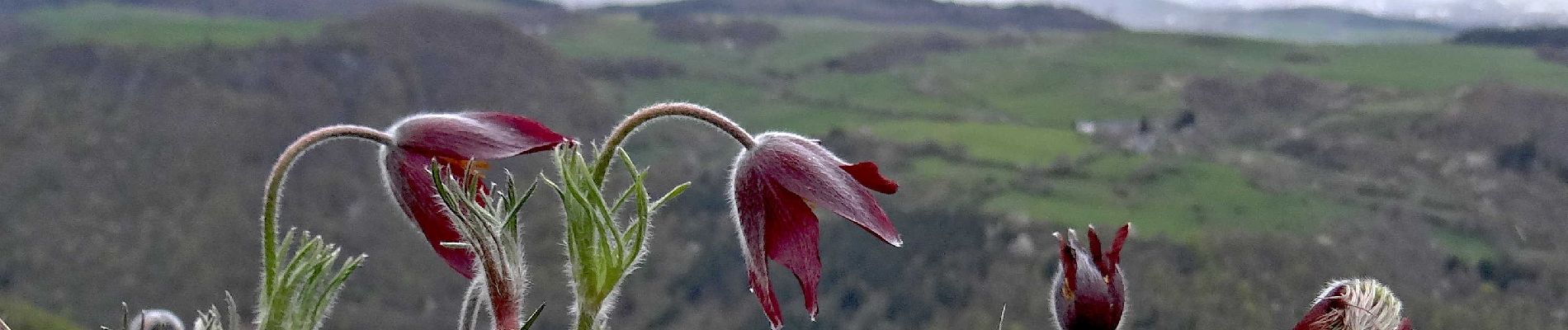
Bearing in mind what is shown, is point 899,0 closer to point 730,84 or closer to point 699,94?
point 730,84

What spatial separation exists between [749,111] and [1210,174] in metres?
19.2

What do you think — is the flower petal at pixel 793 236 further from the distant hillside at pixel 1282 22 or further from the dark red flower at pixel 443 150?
the distant hillside at pixel 1282 22

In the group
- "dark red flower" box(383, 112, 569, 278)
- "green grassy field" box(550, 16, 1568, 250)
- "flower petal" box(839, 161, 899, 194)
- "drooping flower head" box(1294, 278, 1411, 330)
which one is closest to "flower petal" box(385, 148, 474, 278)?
"dark red flower" box(383, 112, 569, 278)

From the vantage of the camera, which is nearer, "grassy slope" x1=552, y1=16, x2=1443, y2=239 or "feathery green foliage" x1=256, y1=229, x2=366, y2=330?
"feathery green foliage" x1=256, y1=229, x2=366, y2=330

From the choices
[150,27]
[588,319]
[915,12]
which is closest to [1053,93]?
[915,12]

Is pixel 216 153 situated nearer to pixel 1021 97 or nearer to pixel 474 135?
pixel 474 135

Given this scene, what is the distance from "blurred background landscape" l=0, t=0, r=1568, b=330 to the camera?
52.4 ft

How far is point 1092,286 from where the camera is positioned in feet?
2.87

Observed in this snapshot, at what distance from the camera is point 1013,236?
20.0m

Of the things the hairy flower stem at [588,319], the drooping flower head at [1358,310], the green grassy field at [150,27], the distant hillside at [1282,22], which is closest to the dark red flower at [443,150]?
the hairy flower stem at [588,319]

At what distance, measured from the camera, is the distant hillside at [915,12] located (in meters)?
76.4

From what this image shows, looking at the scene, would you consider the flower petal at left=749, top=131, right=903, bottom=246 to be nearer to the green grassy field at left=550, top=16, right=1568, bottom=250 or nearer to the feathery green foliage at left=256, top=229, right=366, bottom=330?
the feathery green foliage at left=256, top=229, right=366, bottom=330

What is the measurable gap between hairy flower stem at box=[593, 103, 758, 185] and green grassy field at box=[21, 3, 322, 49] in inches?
1454

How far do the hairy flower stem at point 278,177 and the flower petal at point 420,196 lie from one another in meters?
0.03
